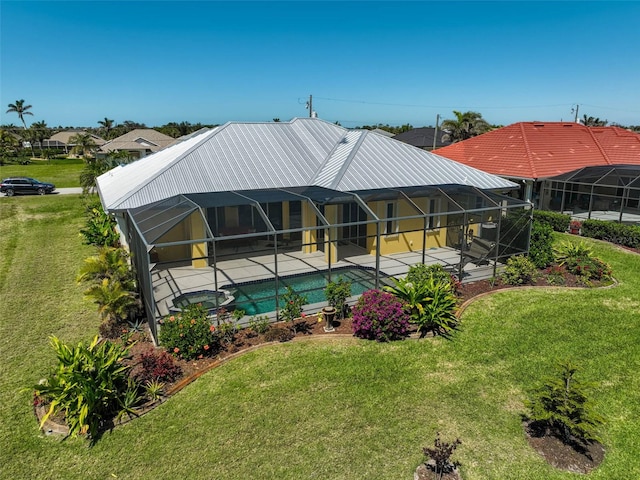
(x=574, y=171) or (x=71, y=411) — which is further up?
(x=574, y=171)

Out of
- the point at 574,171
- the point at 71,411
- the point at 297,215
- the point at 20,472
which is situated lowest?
the point at 20,472

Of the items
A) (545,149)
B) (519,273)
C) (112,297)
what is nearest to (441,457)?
(112,297)

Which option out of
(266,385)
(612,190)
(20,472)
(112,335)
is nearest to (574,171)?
(612,190)

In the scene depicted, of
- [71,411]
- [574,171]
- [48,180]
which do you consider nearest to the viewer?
[71,411]

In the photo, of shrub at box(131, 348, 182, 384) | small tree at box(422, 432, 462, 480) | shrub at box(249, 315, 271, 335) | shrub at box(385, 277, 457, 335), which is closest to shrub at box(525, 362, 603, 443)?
small tree at box(422, 432, 462, 480)

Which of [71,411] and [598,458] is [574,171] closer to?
[598,458]

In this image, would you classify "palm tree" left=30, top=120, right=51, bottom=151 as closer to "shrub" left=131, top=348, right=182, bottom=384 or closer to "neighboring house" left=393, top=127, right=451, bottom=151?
"neighboring house" left=393, top=127, right=451, bottom=151

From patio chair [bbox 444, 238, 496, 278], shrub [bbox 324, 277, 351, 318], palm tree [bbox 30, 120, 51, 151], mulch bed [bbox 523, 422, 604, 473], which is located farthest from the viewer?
palm tree [bbox 30, 120, 51, 151]
